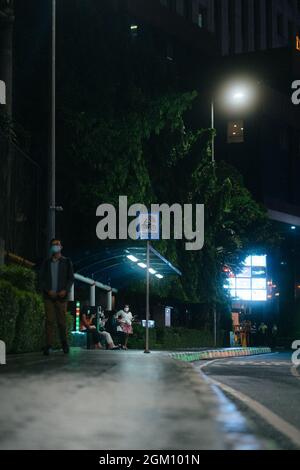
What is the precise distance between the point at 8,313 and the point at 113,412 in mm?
9702

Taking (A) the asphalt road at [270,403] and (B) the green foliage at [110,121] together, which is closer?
(A) the asphalt road at [270,403]

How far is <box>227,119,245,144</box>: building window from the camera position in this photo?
7281 cm

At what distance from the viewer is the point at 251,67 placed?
249 feet

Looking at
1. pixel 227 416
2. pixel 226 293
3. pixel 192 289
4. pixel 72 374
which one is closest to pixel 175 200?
pixel 192 289

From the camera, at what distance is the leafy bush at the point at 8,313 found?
17539 mm

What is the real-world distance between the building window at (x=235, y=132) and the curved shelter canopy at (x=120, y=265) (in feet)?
106

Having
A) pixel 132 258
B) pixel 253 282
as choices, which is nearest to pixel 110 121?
pixel 132 258

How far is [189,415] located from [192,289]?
3746 centimetres

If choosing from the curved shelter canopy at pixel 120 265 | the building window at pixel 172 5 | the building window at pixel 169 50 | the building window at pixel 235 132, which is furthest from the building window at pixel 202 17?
the curved shelter canopy at pixel 120 265

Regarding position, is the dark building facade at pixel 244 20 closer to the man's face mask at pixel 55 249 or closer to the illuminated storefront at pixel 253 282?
the illuminated storefront at pixel 253 282

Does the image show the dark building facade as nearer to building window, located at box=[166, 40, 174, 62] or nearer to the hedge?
building window, located at box=[166, 40, 174, 62]

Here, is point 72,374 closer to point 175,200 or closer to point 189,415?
point 189,415

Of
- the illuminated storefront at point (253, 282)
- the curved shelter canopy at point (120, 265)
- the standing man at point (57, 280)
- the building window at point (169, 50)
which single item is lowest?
the standing man at point (57, 280)
